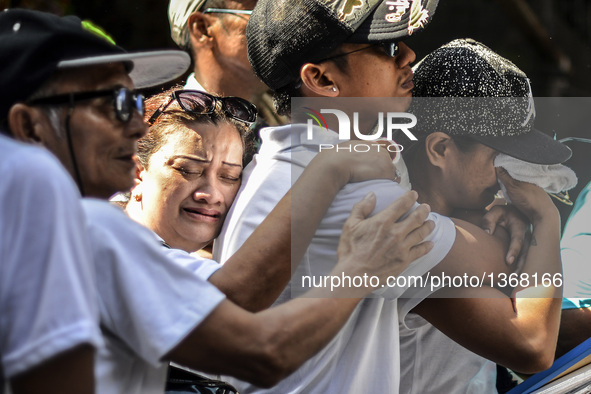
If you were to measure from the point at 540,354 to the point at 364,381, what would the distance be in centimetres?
46

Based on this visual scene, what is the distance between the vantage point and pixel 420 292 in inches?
70.9

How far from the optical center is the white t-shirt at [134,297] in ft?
3.91

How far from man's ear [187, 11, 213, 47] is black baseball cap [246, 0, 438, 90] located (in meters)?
1.08

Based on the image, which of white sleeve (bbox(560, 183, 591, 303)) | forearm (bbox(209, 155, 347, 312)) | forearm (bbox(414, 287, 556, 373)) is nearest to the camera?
forearm (bbox(209, 155, 347, 312))

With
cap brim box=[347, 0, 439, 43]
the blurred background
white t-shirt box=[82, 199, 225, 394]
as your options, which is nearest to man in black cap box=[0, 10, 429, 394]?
white t-shirt box=[82, 199, 225, 394]

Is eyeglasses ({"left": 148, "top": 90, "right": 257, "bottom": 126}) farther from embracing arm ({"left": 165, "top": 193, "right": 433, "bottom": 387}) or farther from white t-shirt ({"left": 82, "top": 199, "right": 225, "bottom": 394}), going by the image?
white t-shirt ({"left": 82, "top": 199, "right": 225, "bottom": 394})

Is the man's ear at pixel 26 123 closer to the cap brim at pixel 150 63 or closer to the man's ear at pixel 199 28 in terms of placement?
the cap brim at pixel 150 63

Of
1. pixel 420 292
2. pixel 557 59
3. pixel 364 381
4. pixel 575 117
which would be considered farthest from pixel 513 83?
pixel 557 59

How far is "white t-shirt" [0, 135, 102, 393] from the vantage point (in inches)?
39.6

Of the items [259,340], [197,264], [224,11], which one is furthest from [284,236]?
[224,11]

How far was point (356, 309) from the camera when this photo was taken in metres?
1.82

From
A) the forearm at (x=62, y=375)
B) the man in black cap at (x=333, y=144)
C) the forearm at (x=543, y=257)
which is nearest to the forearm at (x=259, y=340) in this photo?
the forearm at (x=62, y=375)

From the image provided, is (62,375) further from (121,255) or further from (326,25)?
(326,25)

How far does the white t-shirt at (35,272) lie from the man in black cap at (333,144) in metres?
0.82
